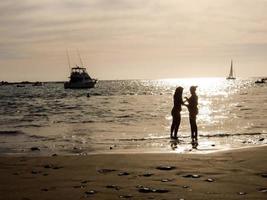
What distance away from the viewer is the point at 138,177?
8.80 m

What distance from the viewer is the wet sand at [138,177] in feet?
24.2

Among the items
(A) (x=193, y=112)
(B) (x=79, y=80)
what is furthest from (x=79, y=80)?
(A) (x=193, y=112)

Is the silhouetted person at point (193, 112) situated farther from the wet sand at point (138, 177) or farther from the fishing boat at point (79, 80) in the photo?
the fishing boat at point (79, 80)

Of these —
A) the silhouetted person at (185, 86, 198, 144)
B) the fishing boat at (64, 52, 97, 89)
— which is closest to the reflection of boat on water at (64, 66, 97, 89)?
the fishing boat at (64, 52, 97, 89)

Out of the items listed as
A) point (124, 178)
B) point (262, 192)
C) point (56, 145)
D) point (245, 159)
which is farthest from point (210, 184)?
point (56, 145)

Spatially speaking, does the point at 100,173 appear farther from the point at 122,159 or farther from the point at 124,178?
the point at 122,159

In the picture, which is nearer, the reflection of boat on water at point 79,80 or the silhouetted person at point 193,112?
the silhouetted person at point 193,112

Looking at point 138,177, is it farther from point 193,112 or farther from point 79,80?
point 79,80

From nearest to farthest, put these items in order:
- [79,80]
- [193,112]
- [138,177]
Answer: [138,177]
[193,112]
[79,80]

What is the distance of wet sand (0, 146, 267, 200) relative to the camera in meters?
7.38

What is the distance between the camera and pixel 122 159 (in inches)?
446

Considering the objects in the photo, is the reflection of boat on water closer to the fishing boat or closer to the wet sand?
the fishing boat

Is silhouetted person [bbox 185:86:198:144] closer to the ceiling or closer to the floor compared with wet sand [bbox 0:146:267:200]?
closer to the ceiling

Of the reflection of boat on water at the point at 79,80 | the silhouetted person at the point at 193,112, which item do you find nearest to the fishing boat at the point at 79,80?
the reflection of boat on water at the point at 79,80
